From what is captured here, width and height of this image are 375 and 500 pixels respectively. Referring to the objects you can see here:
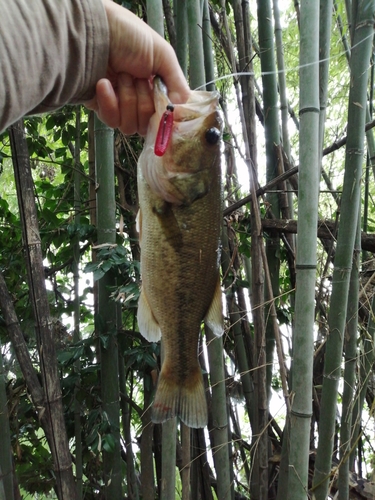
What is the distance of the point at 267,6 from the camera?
7.57 ft

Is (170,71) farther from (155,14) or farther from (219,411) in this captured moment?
(219,411)

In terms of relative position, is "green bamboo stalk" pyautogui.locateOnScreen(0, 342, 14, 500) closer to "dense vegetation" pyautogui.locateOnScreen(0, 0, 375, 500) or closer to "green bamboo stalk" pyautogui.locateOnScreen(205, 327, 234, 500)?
"dense vegetation" pyautogui.locateOnScreen(0, 0, 375, 500)

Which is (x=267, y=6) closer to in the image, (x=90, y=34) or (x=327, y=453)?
(x=90, y=34)

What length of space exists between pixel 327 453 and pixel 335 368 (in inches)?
11.2

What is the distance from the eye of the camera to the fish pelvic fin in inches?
48.5

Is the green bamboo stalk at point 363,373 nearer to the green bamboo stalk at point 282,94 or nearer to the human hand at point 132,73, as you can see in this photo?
the green bamboo stalk at point 282,94

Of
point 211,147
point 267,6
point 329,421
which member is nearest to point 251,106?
point 267,6

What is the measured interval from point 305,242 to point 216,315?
399 mm

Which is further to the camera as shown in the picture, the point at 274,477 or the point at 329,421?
the point at 274,477

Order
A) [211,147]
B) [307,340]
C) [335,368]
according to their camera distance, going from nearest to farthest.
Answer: [211,147]
[307,340]
[335,368]

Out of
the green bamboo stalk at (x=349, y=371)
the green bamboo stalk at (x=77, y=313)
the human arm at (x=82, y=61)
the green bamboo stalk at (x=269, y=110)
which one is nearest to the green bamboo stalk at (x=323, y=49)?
the green bamboo stalk at (x=269, y=110)

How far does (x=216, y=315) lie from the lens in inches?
50.0

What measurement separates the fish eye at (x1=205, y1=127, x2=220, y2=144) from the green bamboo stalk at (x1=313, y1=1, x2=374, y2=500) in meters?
0.65

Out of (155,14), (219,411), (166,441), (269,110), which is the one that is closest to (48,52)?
(155,14)
